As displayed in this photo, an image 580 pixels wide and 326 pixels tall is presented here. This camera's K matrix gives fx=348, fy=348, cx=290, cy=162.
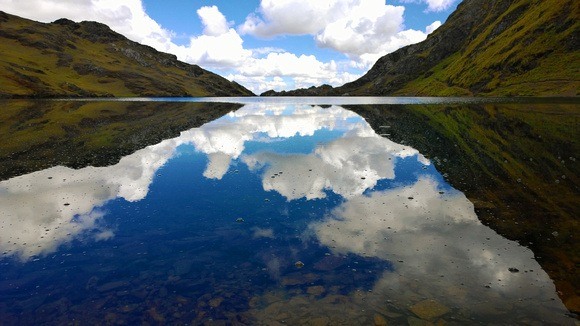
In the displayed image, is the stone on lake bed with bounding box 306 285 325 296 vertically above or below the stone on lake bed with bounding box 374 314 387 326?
below

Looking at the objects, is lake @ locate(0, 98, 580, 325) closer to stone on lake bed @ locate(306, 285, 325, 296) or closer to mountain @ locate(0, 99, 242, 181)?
stone on lake bed @ locate(306, 285, 325, 296)

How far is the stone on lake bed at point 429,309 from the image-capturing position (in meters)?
10.2

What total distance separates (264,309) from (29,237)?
42.6 feet

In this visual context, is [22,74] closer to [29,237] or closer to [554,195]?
[29,237]

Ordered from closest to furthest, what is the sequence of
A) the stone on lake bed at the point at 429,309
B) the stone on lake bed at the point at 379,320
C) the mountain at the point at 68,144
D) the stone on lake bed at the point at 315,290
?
the stone on lake bed at the point at 379,320, the stone on lake bed at the point at 429,309, the stone on lake bed at the point at 315,290, the mountain at the point at 68,144

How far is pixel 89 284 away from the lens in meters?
12.3

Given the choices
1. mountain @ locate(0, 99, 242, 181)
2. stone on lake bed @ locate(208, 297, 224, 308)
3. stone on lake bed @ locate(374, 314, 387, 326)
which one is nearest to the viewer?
stone on lake bed @ locate(374, 314, 387, 326)

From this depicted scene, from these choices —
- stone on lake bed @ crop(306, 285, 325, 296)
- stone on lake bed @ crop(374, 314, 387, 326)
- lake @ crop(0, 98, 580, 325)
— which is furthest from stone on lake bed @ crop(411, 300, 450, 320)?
stone on lake bed @ crop(306, 285, 325, 296)

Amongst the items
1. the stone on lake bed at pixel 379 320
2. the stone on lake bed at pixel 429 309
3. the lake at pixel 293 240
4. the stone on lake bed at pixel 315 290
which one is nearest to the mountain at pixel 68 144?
the lake at pixel 293 240

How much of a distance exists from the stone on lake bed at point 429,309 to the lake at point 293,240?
69mm

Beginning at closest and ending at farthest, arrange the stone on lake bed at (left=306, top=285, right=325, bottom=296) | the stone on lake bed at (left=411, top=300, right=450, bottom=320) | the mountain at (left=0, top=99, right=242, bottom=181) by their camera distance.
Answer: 1. the stone on lake bed at (left=411, top=300, right=450, bottom=320)
2. the stone on lake bed at (left=306, top=285, right=325, bottom=296)
3. the mountain at (left=0, top=99, right=242, bottom=181)

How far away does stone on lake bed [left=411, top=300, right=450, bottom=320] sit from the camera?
10.2 m

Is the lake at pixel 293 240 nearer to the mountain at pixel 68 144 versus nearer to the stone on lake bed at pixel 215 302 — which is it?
the stone on lake bed at pixel 215 302

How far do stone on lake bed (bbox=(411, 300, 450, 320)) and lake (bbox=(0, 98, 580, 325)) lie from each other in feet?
0.23
